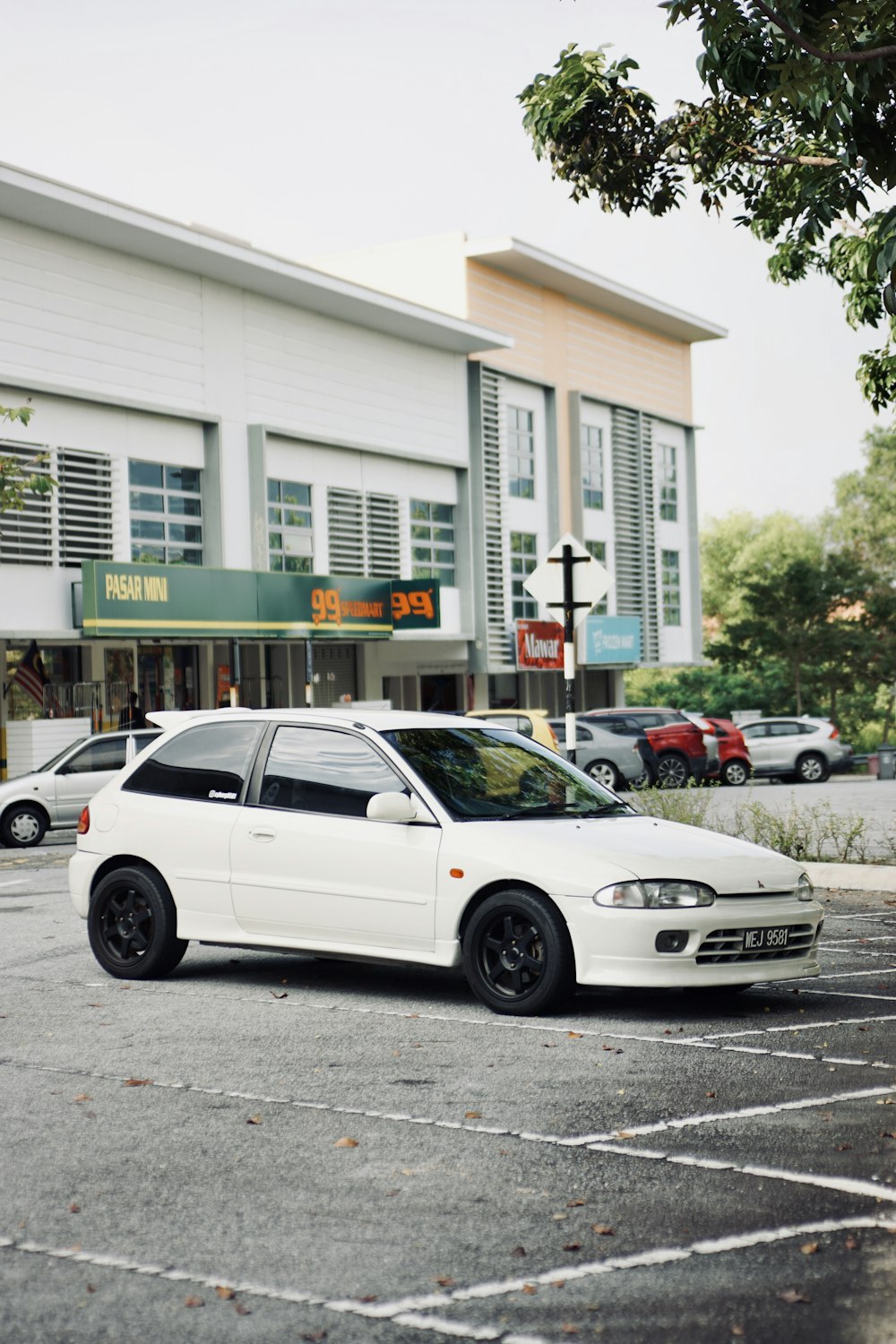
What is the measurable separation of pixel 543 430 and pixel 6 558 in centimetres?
2191

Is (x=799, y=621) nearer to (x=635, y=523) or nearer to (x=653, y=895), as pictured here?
(x=635, y=523)

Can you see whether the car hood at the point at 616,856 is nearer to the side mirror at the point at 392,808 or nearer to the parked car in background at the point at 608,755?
the side mirror at the point at 392,808

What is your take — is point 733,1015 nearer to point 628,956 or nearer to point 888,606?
point 628,956

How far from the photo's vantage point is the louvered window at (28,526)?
93.1 feet

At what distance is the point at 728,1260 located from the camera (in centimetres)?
464

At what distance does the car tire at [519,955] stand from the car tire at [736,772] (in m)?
26.8

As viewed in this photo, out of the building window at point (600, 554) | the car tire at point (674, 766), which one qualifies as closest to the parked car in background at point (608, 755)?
the car tire at point (674, 766)

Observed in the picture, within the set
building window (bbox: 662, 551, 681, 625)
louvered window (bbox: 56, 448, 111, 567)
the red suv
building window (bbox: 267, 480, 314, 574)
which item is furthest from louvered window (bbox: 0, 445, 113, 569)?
building window (bbox: 662, 551, 681, 625)

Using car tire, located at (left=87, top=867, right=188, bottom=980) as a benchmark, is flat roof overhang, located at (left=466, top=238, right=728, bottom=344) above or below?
above

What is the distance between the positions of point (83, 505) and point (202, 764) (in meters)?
21.3

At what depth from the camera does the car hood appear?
26.8 ft

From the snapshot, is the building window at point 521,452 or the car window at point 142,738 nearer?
the car window at point 142,738

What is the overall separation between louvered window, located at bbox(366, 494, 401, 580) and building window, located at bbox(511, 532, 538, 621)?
17.9 ft

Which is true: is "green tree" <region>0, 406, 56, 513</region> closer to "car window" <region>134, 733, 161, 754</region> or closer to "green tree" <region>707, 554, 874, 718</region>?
"car window" <region>134, 733, 161, 754</region>
